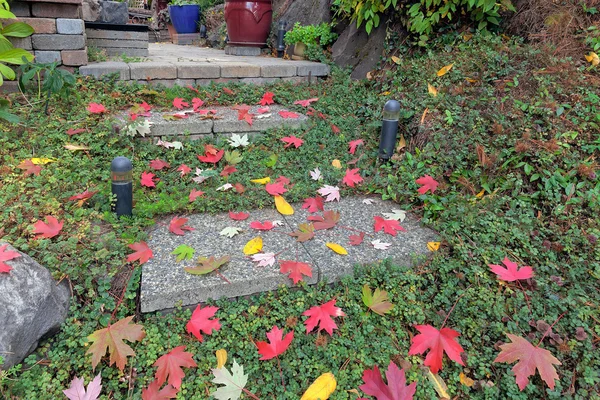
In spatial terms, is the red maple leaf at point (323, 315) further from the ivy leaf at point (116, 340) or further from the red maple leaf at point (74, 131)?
the red maple leaf at point (74, 131)

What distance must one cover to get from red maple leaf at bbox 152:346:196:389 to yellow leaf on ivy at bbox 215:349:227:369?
10cm

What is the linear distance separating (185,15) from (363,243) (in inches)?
351

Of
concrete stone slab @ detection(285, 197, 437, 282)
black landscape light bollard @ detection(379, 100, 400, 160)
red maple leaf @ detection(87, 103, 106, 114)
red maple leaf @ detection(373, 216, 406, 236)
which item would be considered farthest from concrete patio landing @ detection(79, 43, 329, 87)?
red maple leaf @ detection(373, 216, 406, 236)

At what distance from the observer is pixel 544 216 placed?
7.50ft

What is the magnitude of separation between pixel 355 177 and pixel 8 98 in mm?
2817

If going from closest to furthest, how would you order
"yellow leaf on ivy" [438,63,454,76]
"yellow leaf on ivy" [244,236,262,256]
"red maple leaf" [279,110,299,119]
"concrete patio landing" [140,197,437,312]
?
1. "concrete patio landing" [140,197,437,312]
2. "yellow leaf on ivy" [244,236,262,256]
3. "yellow leaf on ivy" [438,63,454,76]
4. "red maple leaf" [279,110,299,119]

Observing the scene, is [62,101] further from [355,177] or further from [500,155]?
[500,155]

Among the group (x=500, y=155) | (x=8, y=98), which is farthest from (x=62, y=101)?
(x=500, y=155)

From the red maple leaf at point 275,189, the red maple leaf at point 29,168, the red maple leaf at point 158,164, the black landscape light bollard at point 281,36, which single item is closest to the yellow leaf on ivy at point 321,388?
the red maple leaf at point 275,189

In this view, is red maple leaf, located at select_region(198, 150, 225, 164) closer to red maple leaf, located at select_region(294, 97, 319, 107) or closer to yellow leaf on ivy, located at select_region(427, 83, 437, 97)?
red maple leaf, located at select_region(294, 97, 319, 107)

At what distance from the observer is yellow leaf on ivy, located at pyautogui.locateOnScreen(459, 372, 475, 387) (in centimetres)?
168

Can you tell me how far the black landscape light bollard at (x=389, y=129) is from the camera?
2.93 m

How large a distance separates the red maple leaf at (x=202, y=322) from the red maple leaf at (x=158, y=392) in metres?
0.23

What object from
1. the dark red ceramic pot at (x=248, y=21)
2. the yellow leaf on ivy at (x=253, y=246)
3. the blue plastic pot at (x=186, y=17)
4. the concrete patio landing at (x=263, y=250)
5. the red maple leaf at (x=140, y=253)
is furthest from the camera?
the blue plastic pot at (x=186, y=17)
